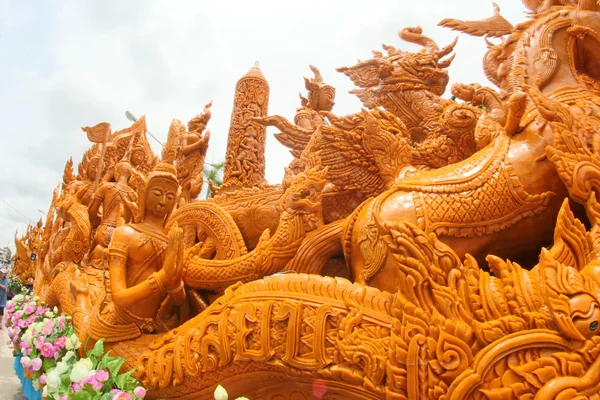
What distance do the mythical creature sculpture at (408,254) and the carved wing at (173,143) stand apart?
3.85 ft

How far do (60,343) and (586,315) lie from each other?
300cm

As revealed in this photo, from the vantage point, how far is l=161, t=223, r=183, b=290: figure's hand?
7.30 ft

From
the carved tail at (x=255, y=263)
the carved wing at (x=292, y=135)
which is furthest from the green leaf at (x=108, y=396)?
the carved wing at (x=292, y=135)

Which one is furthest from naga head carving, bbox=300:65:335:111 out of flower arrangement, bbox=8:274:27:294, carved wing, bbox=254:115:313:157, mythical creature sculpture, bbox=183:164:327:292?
flower arrangement, bbox=8:274:27:294

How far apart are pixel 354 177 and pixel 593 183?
50.8 inches

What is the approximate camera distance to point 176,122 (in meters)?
4.92

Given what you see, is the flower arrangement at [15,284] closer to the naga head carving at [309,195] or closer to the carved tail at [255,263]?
the carved tail at [255,263]

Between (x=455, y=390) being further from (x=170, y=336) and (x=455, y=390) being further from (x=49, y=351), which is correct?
(x=49, y=351)

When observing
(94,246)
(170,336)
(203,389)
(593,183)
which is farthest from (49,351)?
(593,183)

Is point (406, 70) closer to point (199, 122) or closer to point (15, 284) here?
point (199, 122)

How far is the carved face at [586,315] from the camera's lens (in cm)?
121

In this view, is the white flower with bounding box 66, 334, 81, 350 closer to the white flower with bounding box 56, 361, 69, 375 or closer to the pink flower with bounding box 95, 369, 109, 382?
the white flower with bounding box 56, 361, 69, 375

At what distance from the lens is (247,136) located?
5379 millimetres

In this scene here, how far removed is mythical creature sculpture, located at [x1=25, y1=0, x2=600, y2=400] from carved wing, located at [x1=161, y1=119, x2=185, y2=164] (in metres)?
1.17
